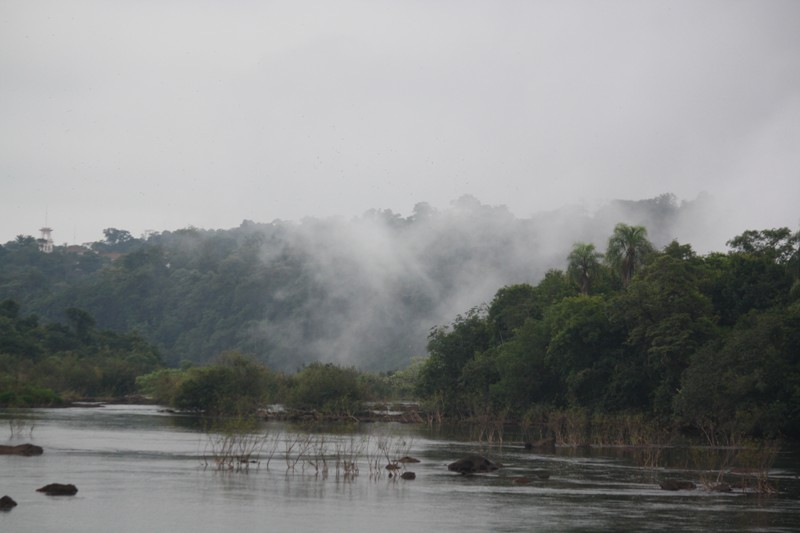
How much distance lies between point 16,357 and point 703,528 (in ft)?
317

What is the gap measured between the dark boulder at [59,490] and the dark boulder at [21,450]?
1385cm

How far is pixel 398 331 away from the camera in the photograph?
19062cm

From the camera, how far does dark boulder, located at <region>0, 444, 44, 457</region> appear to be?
160 feet

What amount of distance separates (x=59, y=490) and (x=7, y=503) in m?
3.84

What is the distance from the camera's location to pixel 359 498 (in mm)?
37938

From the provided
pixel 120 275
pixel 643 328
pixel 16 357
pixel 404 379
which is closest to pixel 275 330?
pixel 120 275

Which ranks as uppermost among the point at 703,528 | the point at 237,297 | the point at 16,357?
the point at 237,297

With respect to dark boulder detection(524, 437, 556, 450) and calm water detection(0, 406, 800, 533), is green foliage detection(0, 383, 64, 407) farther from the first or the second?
dark boulder detection(524, 437, 556, 450)

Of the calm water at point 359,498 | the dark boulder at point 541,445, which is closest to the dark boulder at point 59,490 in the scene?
the calm water at point 359,498

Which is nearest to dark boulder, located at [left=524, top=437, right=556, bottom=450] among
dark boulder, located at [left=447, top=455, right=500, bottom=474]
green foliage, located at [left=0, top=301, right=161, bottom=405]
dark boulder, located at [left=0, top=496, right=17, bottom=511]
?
dark boulder, located at [left=447, top=455, right=500, bottom=474]

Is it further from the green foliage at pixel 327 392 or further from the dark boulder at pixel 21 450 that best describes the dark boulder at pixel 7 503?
the green foliage at pixel 327 392

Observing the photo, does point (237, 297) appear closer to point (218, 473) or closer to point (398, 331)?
point (398, 331)

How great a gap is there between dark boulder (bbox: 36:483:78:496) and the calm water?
1.74 ft

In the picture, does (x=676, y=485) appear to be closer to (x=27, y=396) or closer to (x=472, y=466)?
(x=472, y=466)
